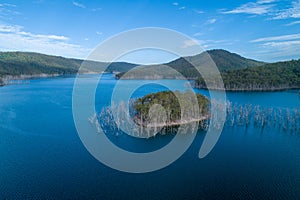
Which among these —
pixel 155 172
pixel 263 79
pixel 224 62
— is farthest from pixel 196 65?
pixel 155 172

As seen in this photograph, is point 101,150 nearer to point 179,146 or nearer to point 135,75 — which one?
point 179,146

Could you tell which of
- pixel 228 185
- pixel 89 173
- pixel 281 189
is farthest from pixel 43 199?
pixel 281 189

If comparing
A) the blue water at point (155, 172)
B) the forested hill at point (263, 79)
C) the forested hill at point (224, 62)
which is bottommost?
the blue water at point (155, 172)

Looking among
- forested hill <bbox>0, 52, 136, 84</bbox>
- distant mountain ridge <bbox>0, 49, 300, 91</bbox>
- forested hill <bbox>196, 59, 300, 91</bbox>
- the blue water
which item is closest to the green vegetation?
the blue water

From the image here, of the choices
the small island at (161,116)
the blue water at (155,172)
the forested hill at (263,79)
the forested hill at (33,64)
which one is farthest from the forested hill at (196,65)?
the blue water at (155,172)

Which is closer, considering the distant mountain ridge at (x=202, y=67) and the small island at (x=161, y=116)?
the small island at (x=161, y=116)

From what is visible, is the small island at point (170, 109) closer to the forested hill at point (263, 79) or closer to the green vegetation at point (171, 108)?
the green vegetation at point (171, 108)

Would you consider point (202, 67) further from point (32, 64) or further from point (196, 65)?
point (32, 64)

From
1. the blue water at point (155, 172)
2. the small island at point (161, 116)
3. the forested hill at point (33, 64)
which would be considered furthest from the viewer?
the forested hill at point (33, 64)
